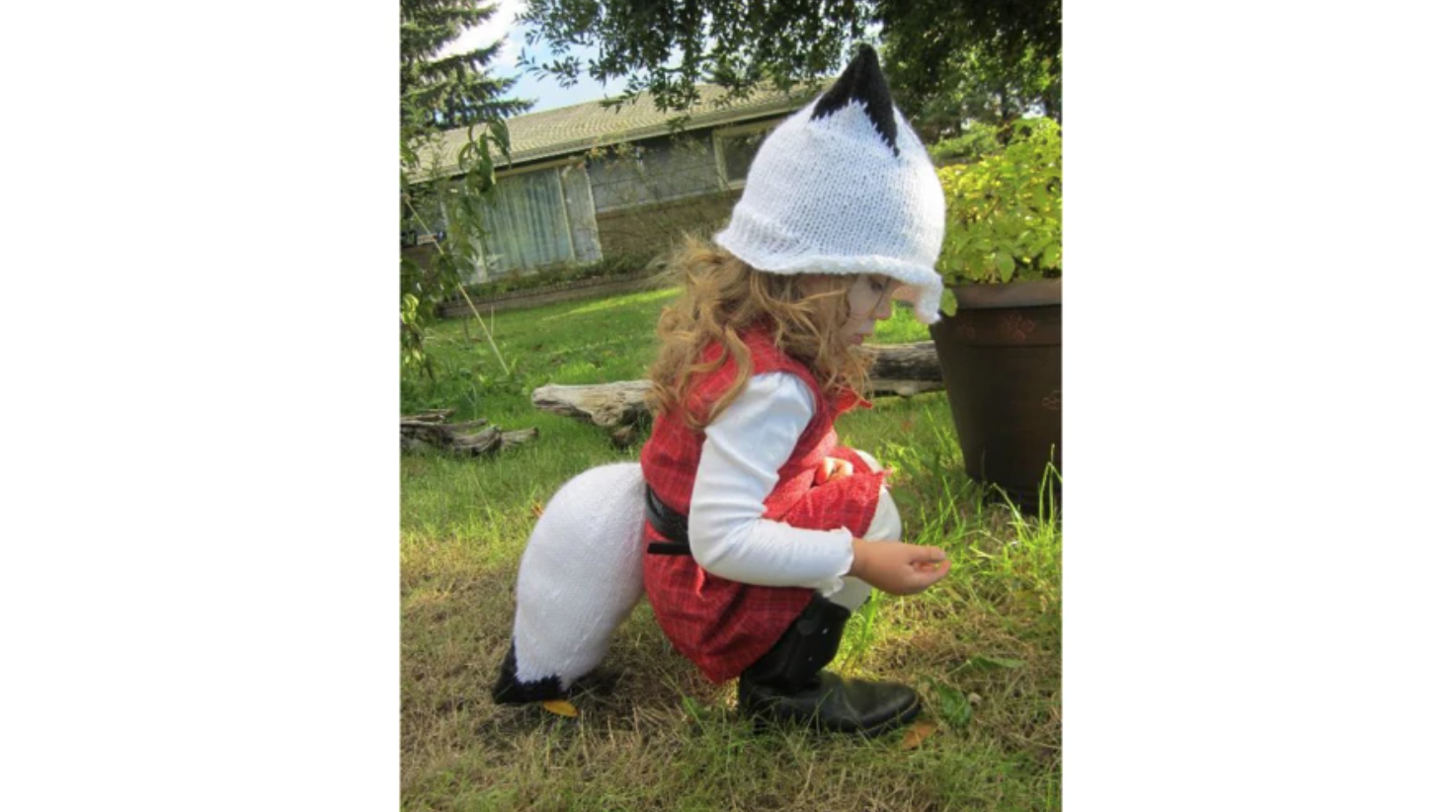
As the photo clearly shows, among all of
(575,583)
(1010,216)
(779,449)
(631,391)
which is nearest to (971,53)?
(1010,216)

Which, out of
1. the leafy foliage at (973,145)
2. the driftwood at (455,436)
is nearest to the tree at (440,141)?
the driftwood at (455,436)

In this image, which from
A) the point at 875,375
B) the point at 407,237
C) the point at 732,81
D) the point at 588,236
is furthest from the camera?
the point at 407,237

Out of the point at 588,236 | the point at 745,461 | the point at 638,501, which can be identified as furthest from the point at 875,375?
the point at 745,461

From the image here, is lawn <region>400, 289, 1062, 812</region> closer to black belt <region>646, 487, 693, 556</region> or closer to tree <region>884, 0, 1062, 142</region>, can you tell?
black belt <region>646, 487, 693, 556</region>

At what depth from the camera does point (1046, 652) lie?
126cm

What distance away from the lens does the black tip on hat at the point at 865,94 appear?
946 millimetres

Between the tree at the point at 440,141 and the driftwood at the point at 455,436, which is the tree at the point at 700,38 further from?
the driftwood at the point at 455,436

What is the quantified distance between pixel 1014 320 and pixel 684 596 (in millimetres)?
874

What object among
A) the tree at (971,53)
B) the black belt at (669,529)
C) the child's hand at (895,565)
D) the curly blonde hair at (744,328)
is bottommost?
the child's hand at (895,565)

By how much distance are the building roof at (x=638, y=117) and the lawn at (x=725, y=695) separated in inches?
17.3

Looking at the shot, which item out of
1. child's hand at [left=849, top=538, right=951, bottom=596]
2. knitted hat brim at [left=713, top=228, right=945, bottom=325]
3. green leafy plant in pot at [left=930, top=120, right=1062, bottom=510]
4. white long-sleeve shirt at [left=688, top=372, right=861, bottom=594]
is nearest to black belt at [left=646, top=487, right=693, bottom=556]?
white long-sleeve shirt at [left=688, top=372, right=861, bottom=594]

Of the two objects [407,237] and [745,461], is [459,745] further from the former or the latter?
[407,237]

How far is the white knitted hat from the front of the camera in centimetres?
94

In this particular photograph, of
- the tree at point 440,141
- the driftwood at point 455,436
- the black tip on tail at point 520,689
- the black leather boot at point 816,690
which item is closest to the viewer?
the black leather boot at point 816,690
